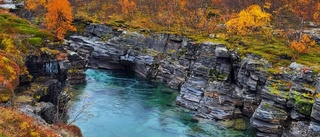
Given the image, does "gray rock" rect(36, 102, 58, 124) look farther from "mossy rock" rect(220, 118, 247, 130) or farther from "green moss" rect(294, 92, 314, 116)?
"green moss" rect(294, 92, 314, 116)

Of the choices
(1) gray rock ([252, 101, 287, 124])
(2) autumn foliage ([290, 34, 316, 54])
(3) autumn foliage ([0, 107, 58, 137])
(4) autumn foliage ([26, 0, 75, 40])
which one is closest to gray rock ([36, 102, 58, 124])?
(3) autumn foliage ([0, 107, 58, 137])

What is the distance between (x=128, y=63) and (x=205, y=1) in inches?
1622

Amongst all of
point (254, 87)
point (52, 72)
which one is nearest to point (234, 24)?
point (254, 87)

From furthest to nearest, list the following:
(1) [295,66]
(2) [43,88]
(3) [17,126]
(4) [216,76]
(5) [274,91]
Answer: (4) [216,76]
(1) [295,66]
(5) [274,91]
(2) [43,88]
(3) [17,126]

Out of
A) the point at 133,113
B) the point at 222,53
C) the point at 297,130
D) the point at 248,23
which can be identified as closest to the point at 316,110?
the point at 297,130

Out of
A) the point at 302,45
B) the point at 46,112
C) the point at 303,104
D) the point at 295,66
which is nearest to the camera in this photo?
the point at 46,112

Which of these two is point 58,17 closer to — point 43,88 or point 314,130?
point 43,88

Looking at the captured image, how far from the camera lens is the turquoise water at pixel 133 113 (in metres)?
43.6

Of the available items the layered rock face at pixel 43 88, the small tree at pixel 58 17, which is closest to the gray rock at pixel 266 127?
the layered rock face at pixel 43 88

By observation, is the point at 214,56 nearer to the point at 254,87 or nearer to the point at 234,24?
the point at 254,87

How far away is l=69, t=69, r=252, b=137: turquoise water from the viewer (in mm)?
43594

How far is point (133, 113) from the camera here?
1983 inches

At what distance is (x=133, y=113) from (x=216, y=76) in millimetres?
16589

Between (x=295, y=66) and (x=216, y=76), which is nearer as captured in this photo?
(x=295, y=66)
